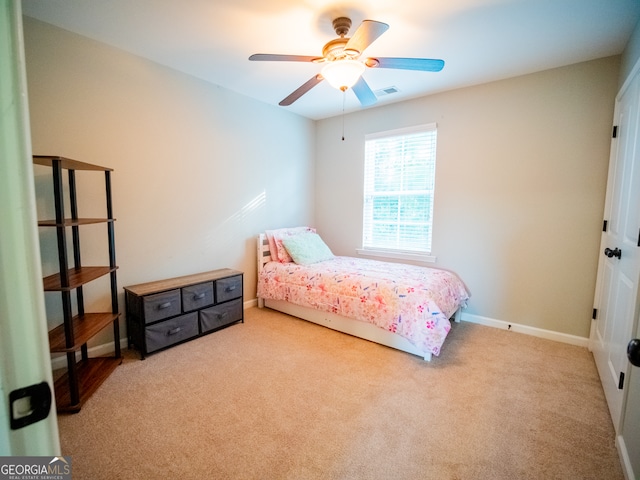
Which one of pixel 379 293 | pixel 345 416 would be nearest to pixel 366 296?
pixel 379 293

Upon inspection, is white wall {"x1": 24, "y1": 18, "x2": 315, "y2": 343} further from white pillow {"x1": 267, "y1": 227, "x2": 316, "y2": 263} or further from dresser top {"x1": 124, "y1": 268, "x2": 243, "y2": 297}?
white pillow {"x1": 267, "y1": 227, "x2": 316, "y2": 263}

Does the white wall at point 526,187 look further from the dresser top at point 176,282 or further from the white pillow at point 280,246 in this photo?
the dresser top at point 176,282

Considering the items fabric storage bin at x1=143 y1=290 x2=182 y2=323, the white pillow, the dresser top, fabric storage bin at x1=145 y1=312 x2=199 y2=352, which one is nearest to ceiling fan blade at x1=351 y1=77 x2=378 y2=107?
the white pillow

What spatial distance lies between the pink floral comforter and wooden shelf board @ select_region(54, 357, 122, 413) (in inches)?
65.9

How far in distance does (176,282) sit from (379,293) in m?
1.95

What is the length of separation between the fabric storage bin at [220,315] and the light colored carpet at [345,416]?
0.25m

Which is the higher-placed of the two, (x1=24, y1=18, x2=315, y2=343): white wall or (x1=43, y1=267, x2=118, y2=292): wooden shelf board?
(x1=24, y1=18, x2=315, y2=343): white wall

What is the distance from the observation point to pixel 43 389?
19.7 inches

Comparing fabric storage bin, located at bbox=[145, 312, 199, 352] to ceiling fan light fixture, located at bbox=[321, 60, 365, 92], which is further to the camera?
fabric storage bin, located at bbox=[145, 312, 199, 352]

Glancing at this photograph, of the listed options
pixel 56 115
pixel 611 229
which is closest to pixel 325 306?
pixel 611 229

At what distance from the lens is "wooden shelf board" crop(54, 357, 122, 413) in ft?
5.86

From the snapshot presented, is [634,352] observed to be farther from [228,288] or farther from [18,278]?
[228,288]

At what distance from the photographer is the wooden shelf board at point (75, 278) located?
5.70 ft

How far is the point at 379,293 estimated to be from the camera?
8.61 ft
